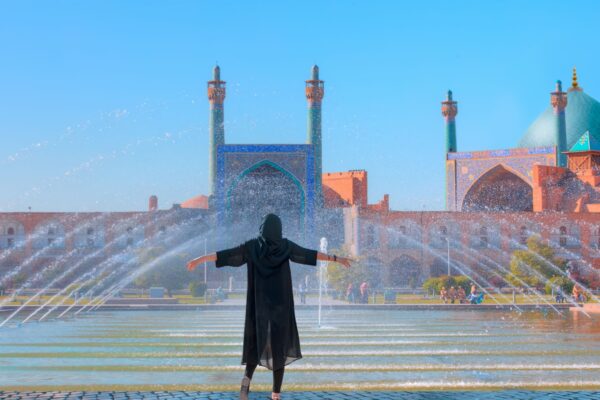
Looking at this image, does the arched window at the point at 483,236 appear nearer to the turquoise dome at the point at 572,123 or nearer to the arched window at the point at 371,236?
the arched window at the point at 371,236

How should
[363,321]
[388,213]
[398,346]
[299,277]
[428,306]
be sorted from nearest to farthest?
[398,346] < [363,321] < [428,306] < [299,277] < [388,213]

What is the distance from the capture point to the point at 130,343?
10.4 metres

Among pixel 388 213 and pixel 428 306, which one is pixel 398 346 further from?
pixel 388 213

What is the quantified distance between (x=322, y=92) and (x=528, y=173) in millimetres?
8476

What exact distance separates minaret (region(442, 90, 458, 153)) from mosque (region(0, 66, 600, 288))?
346 centimetres

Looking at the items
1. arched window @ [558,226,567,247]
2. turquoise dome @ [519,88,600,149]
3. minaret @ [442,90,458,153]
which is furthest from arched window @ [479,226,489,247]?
turquoise dome @ [519,88,600,149]

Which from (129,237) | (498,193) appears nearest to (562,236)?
(498,193)

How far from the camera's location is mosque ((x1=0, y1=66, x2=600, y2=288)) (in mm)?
34219

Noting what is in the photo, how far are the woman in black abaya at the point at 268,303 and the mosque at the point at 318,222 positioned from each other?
91.1 ft

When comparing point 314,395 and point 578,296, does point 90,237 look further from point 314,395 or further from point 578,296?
point 314,395

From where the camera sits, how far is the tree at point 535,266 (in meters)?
25.5

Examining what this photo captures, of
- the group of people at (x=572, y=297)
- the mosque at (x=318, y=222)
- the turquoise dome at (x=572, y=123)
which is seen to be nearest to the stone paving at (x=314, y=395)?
the group of people at (x=572, y=297)

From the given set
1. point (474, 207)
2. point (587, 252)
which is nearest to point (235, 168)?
Answer: point (474, 207)

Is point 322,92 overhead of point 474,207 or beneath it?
overhead
